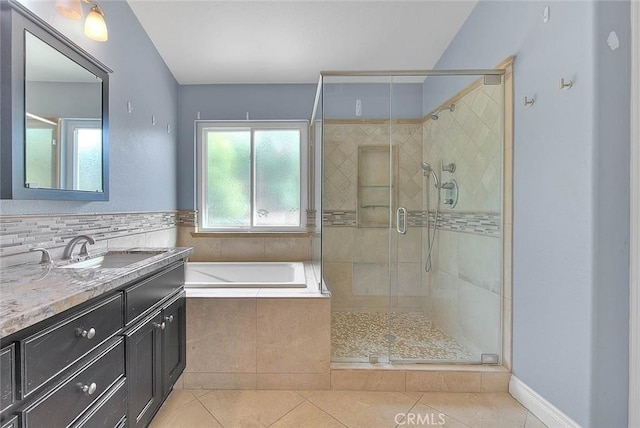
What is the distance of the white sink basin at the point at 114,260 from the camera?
1.48 meters

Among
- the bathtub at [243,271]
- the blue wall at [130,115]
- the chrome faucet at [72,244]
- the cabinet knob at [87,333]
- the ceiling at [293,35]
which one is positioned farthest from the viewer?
the bathtub at [243,271]

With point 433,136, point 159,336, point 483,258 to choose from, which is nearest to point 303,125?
point 433,136

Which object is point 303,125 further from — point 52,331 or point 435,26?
point 52,331

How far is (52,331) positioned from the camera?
81cm

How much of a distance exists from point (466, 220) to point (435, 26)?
1.58m

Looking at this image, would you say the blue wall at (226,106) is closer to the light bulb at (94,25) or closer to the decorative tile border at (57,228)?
the decorative tile border at (57,228)

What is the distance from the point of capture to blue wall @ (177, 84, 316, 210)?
10.4 ft

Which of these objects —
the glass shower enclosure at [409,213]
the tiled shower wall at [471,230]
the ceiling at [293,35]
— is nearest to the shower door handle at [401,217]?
the glass shower enclosure at [409,213]

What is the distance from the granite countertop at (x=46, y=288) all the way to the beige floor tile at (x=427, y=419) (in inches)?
60.5

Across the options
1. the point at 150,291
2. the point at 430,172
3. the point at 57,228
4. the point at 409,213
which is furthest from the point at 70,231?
the point at 430,172

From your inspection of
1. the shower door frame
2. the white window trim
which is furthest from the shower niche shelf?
the white window trim

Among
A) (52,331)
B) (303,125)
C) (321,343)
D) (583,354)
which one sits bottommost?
(321,343)

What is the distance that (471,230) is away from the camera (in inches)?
85.8

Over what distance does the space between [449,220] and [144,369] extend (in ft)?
6.98
